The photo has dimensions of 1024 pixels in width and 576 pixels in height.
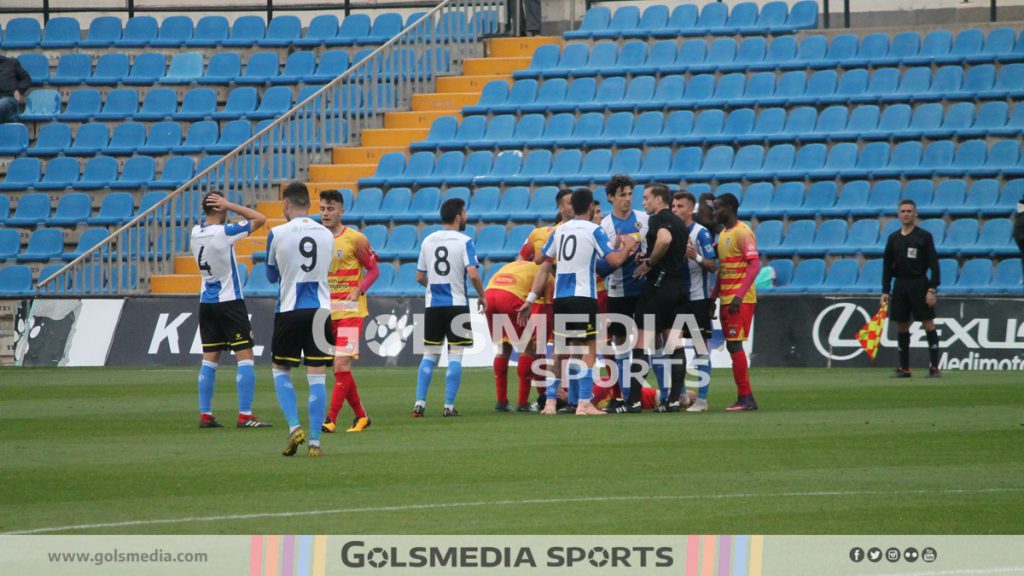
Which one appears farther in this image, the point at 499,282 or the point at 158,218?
the point at 158,218

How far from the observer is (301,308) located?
35.3 feet

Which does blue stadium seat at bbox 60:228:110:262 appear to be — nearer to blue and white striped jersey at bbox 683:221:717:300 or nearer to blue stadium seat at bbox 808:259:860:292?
blue stadium seat at bbox 808:259:860:292

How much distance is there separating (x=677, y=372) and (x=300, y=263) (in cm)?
497

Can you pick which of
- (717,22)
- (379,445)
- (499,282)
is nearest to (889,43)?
(717,22)

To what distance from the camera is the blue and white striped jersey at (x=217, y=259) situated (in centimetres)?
1331

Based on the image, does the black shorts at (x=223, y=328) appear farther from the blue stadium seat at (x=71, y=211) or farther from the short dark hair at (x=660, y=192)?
the blue stadium seat at (x=71, y=211)

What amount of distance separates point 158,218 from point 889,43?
12.8 metres

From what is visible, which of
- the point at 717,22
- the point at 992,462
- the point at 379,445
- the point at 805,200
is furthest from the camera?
the point at 717,22
